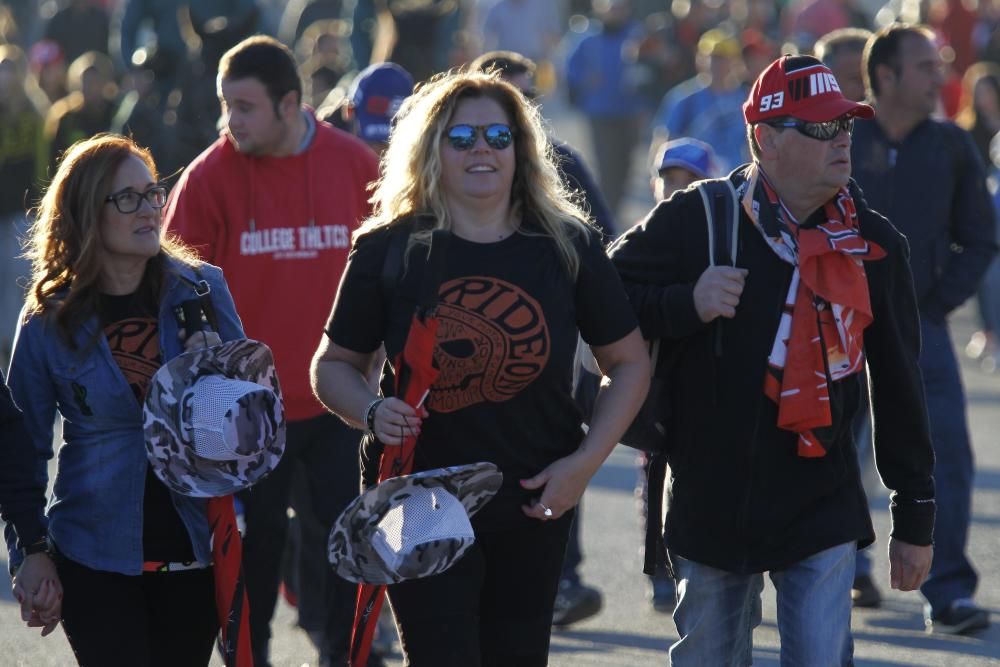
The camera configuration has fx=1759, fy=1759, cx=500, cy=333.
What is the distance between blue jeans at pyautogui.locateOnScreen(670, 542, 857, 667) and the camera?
4.54 meters

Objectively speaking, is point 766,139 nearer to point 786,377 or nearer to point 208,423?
point 786,377

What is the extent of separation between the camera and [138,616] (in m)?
4.61

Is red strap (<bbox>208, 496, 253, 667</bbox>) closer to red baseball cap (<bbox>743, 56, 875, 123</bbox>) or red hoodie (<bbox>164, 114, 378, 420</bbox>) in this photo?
red hoodie (<bbox>164, 114, 378, 420</bbox>)

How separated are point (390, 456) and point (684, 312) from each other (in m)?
0.85

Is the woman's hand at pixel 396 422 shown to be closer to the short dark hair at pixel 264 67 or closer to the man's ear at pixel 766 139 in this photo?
the man's ear at pixel 766 139

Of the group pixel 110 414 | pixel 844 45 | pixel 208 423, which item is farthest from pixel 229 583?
pixel 844 45

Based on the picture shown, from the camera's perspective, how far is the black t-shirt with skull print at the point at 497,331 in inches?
174

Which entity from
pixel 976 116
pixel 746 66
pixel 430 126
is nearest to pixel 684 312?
pixel 430 126

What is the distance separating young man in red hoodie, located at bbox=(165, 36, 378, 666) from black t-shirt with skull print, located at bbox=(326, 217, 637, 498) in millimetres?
1603

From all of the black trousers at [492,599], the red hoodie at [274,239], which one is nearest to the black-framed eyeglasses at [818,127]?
the black trousers at [492,599]

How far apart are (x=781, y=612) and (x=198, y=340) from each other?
1.70 metres

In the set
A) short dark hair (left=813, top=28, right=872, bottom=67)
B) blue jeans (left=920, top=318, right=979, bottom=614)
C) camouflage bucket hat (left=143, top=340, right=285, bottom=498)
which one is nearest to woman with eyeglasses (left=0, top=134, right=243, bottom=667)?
camouflage bucket hat (left=143, top=340, right=285, bottom=498)

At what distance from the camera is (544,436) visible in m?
4.53

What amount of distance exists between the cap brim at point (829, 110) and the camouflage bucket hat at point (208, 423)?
1.58 metres
